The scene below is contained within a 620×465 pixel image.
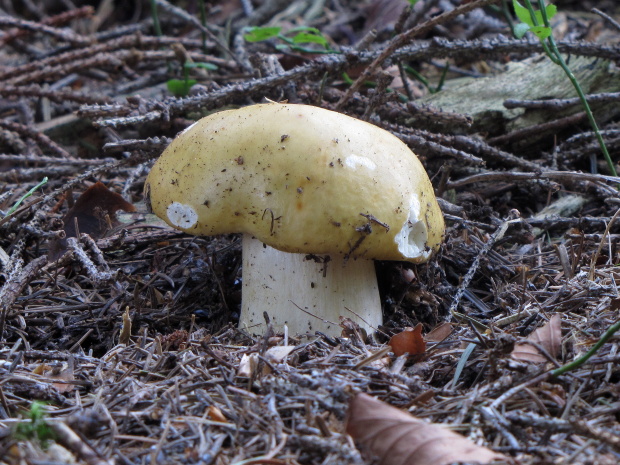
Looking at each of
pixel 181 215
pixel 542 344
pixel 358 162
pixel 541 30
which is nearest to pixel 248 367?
pixel 181 215

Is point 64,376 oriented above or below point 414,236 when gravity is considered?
below

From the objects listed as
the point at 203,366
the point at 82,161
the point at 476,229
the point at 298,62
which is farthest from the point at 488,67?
the point at 203,366

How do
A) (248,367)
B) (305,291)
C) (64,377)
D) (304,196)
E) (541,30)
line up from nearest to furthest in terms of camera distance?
(248,367)
(64,377)
(304,196)
(305,291)
(541,30)

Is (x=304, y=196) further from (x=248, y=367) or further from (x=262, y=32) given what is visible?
(x=262, y=32)

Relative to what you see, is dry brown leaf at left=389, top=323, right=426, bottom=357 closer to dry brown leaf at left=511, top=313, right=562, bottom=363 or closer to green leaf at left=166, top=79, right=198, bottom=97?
dry brown leaf at left=511, top=313, right=562, bottom=363

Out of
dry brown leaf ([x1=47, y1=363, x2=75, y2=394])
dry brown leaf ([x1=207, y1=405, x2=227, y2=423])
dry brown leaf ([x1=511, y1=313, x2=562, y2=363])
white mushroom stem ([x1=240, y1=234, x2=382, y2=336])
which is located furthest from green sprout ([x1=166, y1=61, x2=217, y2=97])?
dry brown leaf ([x1=511, y1=313, x2=562, y2=363])

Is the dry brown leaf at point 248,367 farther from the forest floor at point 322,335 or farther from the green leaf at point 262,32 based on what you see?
the green leaf at point 262,32
